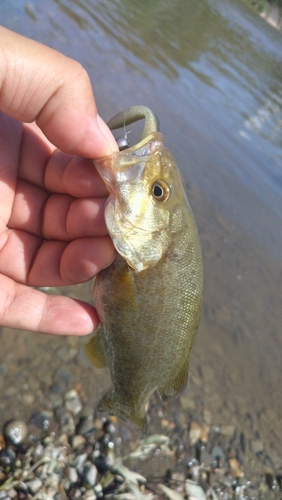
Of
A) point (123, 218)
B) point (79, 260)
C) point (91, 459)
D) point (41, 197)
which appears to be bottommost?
point (91, 459)

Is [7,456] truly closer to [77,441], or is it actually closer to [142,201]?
[77,441]

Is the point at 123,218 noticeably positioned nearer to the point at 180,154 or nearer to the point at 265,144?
the point at 180,154

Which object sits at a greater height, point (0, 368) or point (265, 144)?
point (265, 144)

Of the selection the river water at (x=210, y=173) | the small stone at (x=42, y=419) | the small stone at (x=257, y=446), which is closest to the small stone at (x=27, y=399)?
the river water at (x=210, y=173)

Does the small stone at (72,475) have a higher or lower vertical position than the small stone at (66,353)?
higher

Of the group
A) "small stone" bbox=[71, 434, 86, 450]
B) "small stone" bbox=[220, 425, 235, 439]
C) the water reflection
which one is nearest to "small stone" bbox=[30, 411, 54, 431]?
"small stone" bbox=[71, 434, 86, 450]

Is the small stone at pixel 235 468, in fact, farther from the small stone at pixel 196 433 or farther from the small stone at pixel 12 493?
the small stone at pixel 12 493

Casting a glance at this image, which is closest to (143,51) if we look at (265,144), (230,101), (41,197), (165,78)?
(165,78)

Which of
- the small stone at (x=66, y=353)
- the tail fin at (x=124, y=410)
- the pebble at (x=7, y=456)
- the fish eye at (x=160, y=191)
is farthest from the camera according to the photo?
the small stone at (x=66, y=353)
